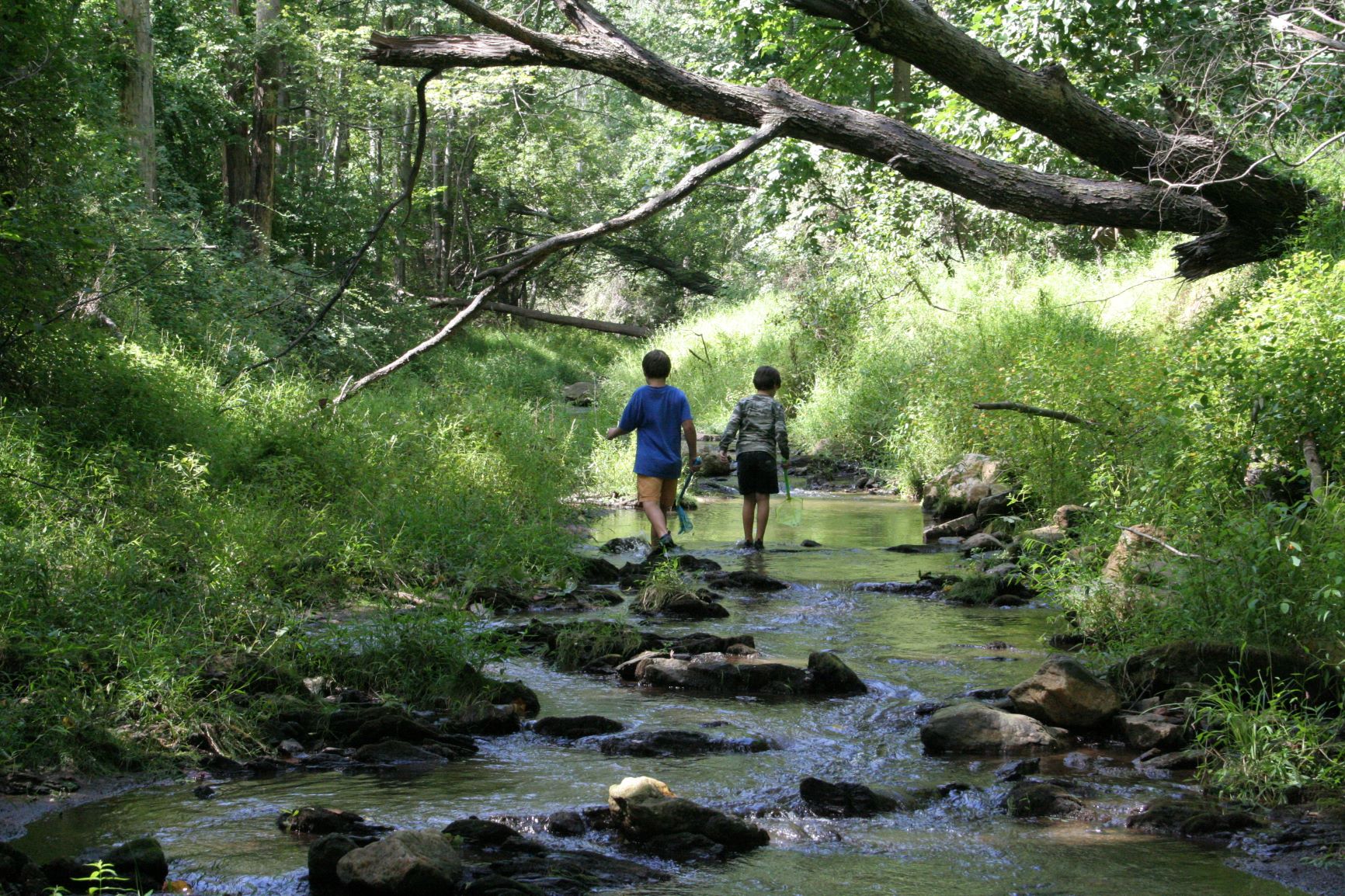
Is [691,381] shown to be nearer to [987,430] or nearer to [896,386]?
[896,386]

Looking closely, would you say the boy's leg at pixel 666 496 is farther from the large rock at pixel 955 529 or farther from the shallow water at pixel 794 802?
the large rock at pixel 955 529

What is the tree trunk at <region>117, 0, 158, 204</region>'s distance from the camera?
51.3ft

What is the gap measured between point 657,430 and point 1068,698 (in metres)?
5.03

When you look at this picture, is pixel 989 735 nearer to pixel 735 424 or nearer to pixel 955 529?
pixel 735 424

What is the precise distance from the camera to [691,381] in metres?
25.2

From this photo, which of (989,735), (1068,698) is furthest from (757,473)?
(989,735)

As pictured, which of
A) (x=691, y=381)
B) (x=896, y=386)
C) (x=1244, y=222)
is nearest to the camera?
(x=1244, y=222)

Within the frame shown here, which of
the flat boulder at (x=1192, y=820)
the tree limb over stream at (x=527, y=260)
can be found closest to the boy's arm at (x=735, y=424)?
the tree limb over stream at (x=527, y=260)

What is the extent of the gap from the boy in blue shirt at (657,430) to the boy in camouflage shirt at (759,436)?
0.88 meters

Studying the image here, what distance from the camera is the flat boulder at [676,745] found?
5.47m

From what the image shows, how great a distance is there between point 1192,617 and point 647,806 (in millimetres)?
3404

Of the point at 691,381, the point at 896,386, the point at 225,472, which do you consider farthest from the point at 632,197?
the point at 225,472

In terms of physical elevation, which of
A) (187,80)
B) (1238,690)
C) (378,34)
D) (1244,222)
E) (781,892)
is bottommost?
(781,892)

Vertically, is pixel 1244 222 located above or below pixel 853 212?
below
